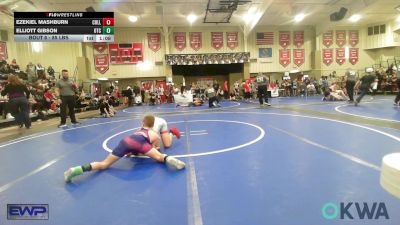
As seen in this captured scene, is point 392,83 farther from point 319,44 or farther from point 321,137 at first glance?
point 321,137

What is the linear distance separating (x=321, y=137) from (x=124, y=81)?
19.2 metres

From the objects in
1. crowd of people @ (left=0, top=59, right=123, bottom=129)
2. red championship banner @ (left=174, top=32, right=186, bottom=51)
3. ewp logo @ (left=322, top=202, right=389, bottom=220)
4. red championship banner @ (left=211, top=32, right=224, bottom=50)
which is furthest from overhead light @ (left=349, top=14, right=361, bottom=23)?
ewp logo @ (left=322, top=202, right=389, bottom=220)

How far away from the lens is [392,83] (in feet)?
57.2

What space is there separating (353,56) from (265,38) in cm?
→ 857

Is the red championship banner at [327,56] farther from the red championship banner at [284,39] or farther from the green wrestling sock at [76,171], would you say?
the green wrestling sock at [76,171]

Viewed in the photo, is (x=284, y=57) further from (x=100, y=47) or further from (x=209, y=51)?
(x=100, y=47)

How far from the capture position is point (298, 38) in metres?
23.1

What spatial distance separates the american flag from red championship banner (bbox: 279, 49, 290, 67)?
1269 millimetres

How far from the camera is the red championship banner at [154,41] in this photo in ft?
70.7

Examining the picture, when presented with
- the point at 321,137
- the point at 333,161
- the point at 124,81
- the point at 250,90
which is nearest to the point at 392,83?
the point at 250,90

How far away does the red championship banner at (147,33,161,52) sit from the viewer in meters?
21.5

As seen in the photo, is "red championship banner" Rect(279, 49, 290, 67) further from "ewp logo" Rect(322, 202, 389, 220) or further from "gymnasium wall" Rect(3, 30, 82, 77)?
"ewp logo" Rect(322, 202, 389, 220)
